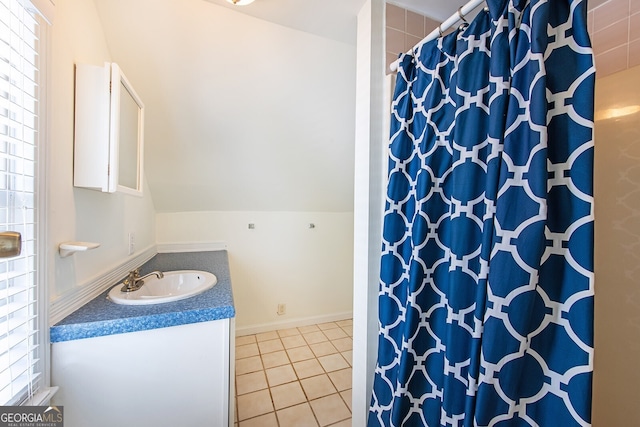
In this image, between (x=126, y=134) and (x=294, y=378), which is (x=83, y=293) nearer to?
(x=126, y=134)

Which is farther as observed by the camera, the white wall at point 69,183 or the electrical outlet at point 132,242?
the electrical outlet at point 132,242

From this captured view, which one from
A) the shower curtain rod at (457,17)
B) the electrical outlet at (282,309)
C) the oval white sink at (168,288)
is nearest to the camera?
the shower curtain rod at (457,17)

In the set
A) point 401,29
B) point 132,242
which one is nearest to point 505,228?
point 401,29

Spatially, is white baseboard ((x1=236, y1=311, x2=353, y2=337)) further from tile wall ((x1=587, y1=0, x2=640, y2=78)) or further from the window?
tile wall ((x1=587, y1=0, x2=640, y2=78))

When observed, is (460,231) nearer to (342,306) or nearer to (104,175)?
(104,175)

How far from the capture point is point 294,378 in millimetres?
1916

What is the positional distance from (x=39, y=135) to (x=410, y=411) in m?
1.66

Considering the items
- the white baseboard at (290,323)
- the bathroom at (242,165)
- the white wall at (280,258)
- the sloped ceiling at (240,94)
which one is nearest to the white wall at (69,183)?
the bathroom at (242,165)

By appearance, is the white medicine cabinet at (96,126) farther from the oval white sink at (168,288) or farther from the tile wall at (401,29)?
the tile wall at (401,29)

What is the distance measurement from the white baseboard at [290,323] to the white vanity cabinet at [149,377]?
1.57 m

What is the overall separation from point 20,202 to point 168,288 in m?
0.96

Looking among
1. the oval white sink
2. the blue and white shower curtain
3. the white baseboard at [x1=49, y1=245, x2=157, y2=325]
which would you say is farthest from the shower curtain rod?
the white baseboard at [x1=49, y1=245, x2=157, y2=325]

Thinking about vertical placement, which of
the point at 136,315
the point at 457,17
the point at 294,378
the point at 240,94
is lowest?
the point at 294,378

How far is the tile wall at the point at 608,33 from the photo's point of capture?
99cm
